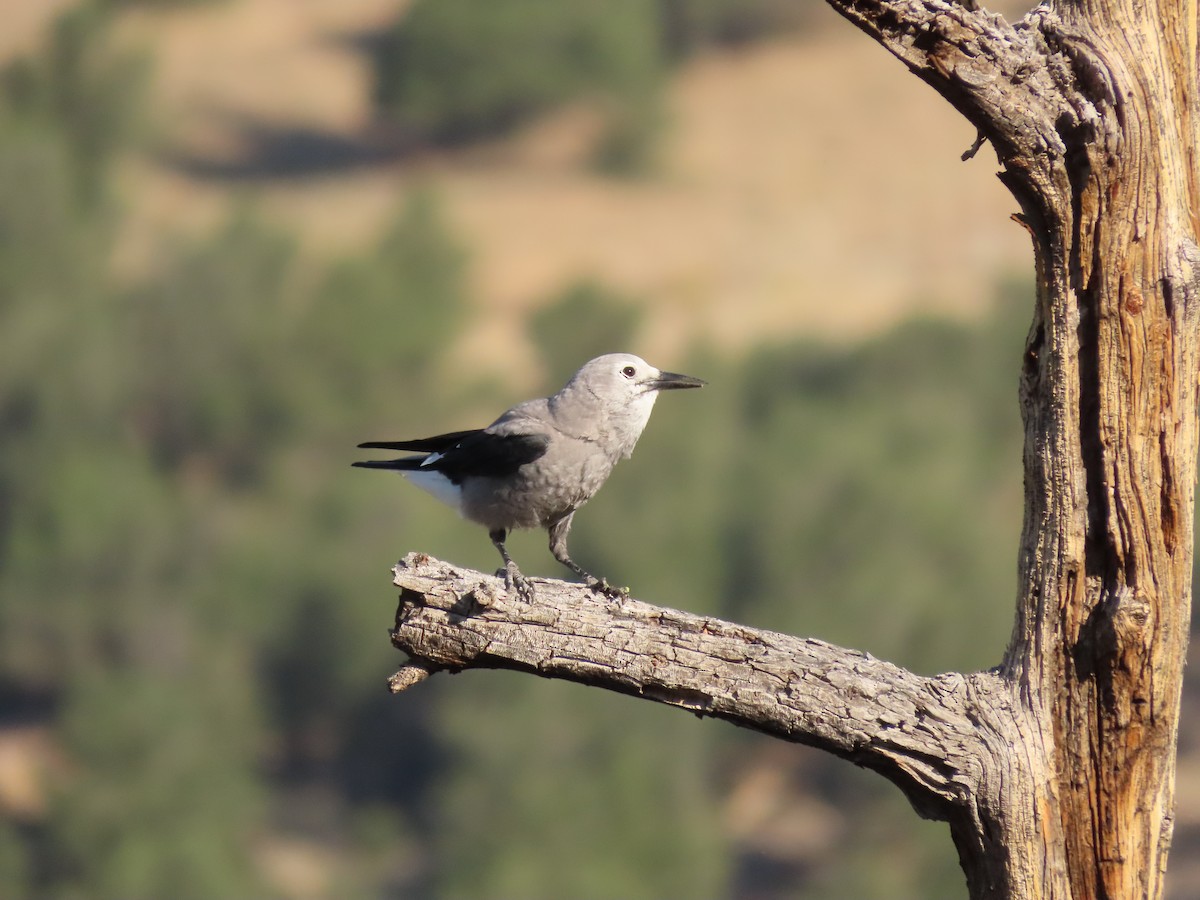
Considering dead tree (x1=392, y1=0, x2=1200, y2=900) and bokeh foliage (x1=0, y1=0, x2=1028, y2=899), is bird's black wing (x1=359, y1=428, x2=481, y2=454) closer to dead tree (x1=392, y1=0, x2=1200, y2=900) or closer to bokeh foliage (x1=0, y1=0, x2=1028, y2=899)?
dead tree (x1=392, y1=0, x2=1200, y2=900)

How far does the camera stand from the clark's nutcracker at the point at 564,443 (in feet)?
24.1

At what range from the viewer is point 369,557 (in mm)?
33531

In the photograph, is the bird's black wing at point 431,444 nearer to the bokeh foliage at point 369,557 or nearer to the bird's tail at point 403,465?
the bird's tail at point 403,465

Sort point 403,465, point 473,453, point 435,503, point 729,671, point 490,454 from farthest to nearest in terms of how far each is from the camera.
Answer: point 435,503
point 403,465
point 473,453
point 490,454
point 729,671

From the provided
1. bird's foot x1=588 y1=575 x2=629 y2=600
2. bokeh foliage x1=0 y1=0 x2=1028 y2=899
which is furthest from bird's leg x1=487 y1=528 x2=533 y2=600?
bokeh foliage x1=0 y1=0 x2=1028 y2=899

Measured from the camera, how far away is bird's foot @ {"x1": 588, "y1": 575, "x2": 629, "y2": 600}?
18.0 feet

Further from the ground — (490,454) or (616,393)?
(616,393)

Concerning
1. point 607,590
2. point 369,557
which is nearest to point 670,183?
point 369,557

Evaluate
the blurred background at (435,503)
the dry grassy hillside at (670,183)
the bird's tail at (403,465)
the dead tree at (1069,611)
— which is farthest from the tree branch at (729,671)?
the dry grassy hillside at (670,183)

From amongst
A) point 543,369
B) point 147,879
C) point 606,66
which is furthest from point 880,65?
point 147,879

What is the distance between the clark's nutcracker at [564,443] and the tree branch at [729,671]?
6.51 feet

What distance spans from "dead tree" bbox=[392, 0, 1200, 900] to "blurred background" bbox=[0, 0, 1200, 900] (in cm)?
2285

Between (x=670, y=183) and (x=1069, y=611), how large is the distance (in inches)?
1896

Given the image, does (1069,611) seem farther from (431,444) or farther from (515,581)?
(431,444)
